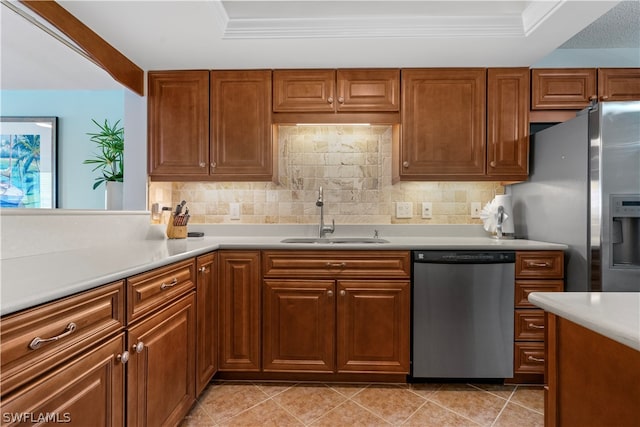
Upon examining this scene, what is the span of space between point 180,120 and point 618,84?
3.18m

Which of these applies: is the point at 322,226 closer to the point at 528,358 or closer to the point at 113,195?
the point at 113,195

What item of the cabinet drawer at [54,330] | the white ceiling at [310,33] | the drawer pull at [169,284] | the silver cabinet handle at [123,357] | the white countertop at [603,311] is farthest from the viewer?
the white ceiling at [310,33]

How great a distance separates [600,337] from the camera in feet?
2.23

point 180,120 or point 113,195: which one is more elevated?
point 180,120

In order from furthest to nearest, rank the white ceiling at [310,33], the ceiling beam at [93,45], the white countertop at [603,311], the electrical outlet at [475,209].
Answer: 1. the electrical outlet at [475,209]
2. the white ceiling at [310,33]
3. the ceiling beam at [93,45]
4. the white countertop at [603,311]

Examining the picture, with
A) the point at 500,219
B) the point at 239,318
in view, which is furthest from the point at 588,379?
the point at 500,219

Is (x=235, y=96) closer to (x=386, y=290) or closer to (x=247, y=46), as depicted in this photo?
(x=247, y=46)

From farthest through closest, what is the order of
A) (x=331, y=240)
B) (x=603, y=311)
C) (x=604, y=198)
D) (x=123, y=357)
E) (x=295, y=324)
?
(x=331, y=240) < (x=295, y=324) < (x=604, y=198) < (x=123, y=357) < (x=603, y=311)

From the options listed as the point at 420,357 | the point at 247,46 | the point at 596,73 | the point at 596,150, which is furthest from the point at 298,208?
the point at 596,73

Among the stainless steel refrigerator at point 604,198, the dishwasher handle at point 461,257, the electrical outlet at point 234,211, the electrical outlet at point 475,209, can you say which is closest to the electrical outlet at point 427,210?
the electrical outlet at point 475,209

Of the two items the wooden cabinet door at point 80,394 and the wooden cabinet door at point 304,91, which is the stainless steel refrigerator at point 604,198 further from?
the wooden cabinet door at point 80,394

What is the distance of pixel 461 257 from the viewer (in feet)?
6.66

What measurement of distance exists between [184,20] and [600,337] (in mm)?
2177

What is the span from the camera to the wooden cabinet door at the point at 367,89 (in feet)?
7.66
